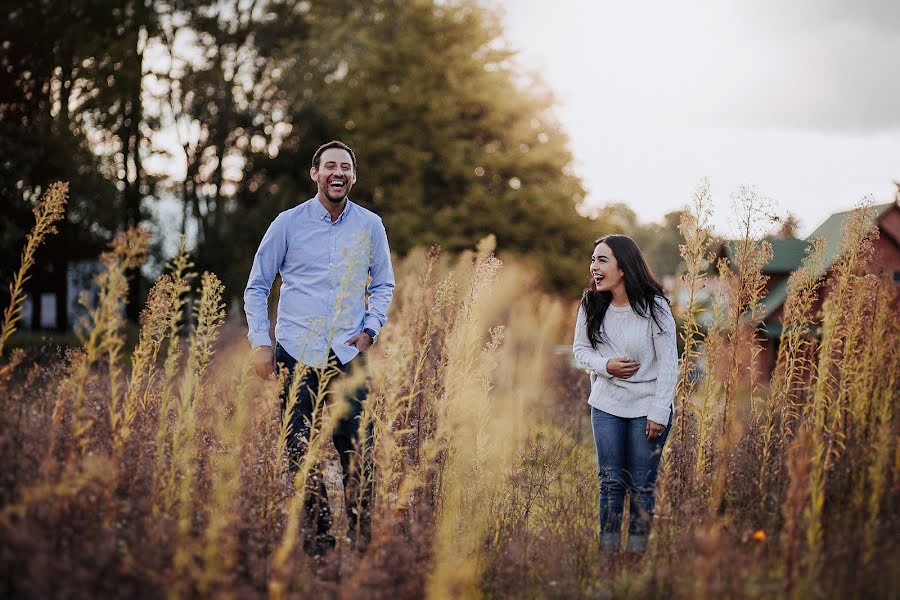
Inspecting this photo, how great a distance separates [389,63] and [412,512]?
19796mm

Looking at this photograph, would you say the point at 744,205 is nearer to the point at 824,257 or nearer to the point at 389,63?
the point at 824,257

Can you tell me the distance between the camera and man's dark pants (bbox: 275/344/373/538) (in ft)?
12.7

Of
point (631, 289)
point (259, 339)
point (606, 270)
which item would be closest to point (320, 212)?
point (259, 339)

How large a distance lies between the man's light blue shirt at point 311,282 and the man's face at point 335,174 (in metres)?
0.15

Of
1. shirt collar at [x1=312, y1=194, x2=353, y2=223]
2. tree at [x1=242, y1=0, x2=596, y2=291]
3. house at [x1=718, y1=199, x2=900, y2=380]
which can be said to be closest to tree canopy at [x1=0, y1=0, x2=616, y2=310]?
tree at [x1=242, y1=0, x2=596, y2=291]

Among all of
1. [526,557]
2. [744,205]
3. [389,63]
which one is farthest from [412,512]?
[389,63]

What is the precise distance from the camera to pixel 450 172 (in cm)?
2172

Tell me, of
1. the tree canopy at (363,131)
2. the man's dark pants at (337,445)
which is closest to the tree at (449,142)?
the tree canopy at (363,131)

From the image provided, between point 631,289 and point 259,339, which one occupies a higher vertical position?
point 631,289

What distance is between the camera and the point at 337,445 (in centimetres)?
436

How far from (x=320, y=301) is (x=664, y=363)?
180 cm

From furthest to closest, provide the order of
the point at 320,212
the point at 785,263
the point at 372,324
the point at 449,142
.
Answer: the point at 785,263
the point at 449,142
the point at 320,212
the point at 372,324

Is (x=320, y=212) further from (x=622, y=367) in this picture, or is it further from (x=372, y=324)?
(x=622, y=367)

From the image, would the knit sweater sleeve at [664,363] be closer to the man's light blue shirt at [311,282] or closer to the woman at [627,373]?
the woman at [627,373]
